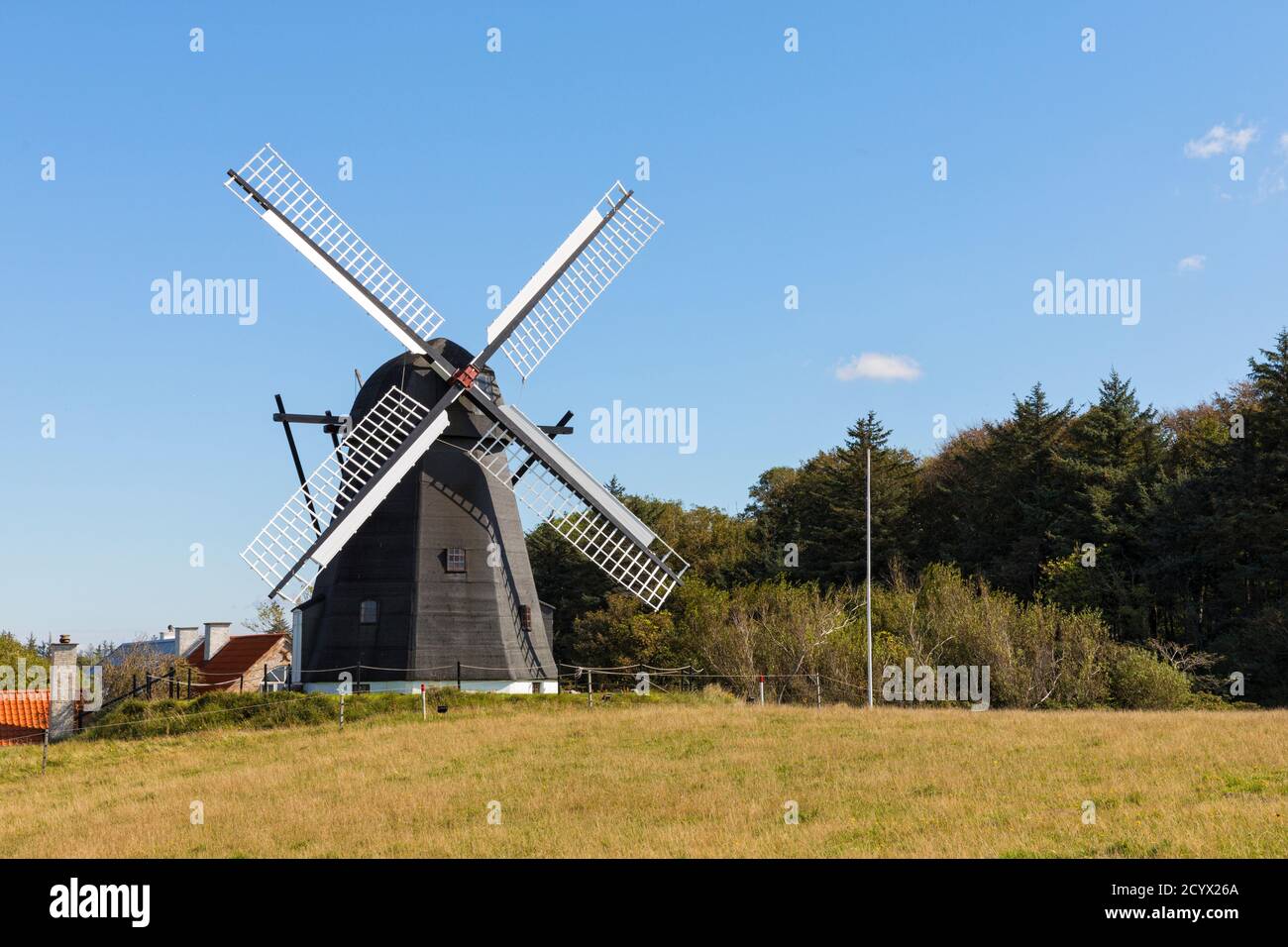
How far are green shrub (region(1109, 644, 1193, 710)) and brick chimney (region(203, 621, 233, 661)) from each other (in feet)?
143

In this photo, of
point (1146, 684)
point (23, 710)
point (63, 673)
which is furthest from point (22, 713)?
point (1146, 684)

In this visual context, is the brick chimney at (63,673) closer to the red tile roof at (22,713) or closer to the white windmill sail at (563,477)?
the red tile roof at (22,713)

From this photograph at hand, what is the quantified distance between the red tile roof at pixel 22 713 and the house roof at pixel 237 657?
10.3m

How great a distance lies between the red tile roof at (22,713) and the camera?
131 ft

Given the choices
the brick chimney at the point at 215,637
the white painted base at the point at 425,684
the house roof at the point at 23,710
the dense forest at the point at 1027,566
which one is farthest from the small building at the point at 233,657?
the white painted base at the point at 425,684

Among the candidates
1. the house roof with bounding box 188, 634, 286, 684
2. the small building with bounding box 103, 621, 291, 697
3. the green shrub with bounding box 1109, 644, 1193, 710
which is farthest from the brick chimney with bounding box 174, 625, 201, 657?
the green shrub with bounding box 1109, 644, 1193, 710

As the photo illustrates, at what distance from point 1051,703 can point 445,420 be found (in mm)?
21345

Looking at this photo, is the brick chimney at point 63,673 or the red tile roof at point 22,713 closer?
the red tile roof at point 22,713

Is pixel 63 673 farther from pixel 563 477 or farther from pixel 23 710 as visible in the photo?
pixel 563 477

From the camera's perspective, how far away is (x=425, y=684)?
2872cm

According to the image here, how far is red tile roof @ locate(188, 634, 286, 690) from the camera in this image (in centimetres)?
5366

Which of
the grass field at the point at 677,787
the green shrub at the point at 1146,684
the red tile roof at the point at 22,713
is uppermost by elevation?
the grass field at the point at 677,787

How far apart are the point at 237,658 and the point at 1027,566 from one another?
36.9 meters
